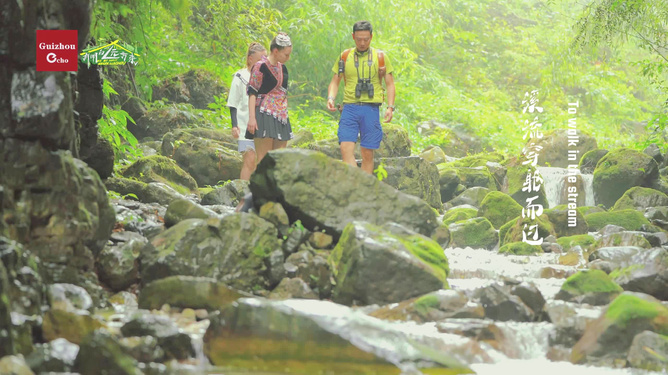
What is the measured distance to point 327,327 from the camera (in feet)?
15.1

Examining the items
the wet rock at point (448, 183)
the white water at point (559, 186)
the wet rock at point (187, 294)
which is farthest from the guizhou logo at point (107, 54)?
the white water at point (559, 186)

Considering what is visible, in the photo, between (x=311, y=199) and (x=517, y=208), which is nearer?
(x=311, y=199)

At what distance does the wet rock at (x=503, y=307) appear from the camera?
566 centimetres

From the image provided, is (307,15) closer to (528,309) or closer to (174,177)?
(174,177)

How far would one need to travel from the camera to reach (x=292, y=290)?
6055mm

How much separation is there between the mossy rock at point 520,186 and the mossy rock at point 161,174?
767 cm

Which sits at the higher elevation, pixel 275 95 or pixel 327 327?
pixel 275 95

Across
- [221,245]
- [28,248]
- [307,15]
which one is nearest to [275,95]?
[221,245]

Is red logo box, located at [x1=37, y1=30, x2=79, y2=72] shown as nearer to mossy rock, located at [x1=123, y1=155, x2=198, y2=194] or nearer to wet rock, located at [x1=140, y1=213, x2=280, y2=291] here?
wet rock, located at [x1=140, y1=213, x2=280, y2=291]

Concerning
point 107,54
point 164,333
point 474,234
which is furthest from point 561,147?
point 164,333

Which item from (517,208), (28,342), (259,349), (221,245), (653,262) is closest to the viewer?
(28,342)

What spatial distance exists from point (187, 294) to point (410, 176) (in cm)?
827

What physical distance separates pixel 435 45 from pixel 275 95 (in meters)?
24.4

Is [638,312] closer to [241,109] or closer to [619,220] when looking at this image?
[241,109]
